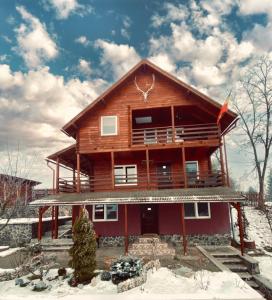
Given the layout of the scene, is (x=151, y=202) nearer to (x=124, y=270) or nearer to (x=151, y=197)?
(x=151, y=197)

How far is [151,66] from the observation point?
1977 cm

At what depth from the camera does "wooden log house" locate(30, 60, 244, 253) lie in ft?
59.6

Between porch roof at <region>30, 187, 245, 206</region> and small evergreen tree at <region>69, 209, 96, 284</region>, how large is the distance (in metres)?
4.60

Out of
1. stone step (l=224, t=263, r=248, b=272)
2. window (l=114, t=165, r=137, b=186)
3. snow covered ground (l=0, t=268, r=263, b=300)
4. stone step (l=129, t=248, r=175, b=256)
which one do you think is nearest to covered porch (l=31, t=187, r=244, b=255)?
stone step (l=129, t=248, r=175, b=256)

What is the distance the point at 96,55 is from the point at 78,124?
11691 mm

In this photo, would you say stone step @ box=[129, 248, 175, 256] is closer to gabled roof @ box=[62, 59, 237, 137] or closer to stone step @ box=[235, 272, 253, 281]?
stone step @ box=[235, 272, 253, 281]

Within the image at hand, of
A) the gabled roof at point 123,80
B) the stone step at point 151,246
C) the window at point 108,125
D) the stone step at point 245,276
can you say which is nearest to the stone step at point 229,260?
the stone step at point 245,276

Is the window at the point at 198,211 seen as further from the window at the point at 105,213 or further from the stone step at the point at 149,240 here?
the window at the point at 105,213

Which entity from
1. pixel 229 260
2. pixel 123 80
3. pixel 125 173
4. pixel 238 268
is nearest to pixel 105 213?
pixel 125 173

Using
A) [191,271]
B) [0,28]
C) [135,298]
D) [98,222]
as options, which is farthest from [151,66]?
[135,298]

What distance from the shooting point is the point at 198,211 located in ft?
60.5

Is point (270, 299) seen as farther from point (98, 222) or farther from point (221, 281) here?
point (98, 222)

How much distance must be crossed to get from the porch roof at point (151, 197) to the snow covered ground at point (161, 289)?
490 centimetres

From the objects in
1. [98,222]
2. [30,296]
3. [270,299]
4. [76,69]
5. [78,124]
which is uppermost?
[76,69]
